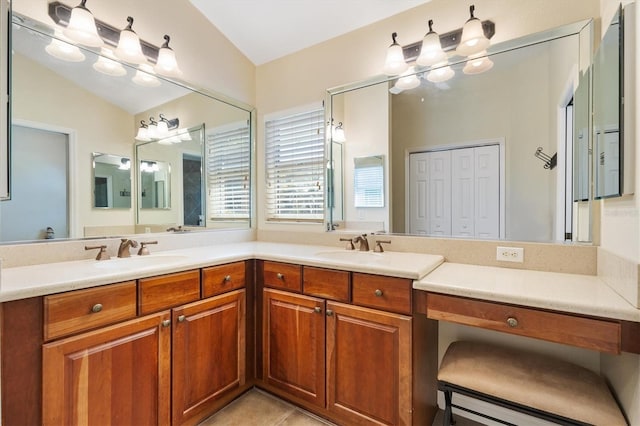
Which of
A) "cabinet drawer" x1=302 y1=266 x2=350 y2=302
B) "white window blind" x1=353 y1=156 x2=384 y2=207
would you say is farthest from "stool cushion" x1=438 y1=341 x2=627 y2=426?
"white window blind" x1=353 y1=156 x2=384 y2=207

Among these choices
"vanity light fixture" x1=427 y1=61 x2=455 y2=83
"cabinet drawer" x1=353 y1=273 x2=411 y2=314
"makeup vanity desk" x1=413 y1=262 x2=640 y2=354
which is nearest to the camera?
"makeup vanity desk" x1=413 y1=262 x2=640 y2=354

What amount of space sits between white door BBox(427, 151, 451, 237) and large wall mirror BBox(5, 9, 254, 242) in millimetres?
1692

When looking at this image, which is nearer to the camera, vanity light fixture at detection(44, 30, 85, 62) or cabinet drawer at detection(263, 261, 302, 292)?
vanity light fixture at detection(44, 30, 85, 62)

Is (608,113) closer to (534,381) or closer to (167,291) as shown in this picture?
(534,381)

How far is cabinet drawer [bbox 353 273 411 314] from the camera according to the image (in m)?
1.41

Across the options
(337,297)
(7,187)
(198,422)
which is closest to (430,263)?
(337,297)

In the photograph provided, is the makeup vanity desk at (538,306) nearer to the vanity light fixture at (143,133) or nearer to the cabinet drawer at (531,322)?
the cabinet drawer at (531,322)

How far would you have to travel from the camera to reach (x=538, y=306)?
1.11 metres

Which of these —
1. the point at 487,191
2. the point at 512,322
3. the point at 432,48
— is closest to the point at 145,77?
the point at 432,48

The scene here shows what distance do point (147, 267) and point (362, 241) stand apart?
1317 mm

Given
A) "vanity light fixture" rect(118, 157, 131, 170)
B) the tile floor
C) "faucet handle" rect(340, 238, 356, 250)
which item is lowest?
the tile floor

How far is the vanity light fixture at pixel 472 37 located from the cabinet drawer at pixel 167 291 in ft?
6.71

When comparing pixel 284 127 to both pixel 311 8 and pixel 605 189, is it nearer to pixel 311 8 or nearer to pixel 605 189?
pixel 311 8

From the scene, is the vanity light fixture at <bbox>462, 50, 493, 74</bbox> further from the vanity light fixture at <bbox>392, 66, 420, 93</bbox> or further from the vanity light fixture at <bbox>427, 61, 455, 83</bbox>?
the vanity light fixture at <bbox>392, 66, 420, 93</bbox>
